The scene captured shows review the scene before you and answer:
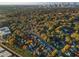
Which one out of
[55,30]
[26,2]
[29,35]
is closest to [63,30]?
[55,30]

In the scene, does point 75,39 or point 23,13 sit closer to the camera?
point 75,39

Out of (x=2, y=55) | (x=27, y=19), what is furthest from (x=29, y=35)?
(x=2, y=55)

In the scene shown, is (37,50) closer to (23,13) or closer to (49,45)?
(49,45)

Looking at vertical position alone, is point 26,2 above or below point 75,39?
above

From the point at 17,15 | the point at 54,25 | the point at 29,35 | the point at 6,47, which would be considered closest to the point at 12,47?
the point at 6,47

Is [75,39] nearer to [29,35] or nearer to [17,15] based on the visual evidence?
[29,35]

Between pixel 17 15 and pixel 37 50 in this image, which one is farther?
pixel 17 15

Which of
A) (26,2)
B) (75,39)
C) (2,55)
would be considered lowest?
(2,55)

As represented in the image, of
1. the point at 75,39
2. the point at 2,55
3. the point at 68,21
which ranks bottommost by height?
the point at 2,55

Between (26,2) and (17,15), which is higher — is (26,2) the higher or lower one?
the higher one
